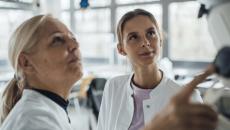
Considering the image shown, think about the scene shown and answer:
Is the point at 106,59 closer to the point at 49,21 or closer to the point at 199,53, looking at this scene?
the point at 199,53

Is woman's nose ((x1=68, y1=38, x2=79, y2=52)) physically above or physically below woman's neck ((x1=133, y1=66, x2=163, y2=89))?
above

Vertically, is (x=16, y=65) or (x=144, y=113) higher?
(x=16, y=65)

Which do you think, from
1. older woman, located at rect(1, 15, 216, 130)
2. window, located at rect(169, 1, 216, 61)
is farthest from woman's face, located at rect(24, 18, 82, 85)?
window, located at rect(169, 1, 216, 61)

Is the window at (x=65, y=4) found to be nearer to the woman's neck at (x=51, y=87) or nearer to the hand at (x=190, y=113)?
the woman's neck at (x=51, y=87)

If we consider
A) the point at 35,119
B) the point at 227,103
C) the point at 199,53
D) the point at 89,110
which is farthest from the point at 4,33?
the point at 227,103

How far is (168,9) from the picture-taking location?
399 centimetres

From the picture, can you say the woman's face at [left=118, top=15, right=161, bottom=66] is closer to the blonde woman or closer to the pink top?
the pink top

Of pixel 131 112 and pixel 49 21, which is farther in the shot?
pixel 131 112

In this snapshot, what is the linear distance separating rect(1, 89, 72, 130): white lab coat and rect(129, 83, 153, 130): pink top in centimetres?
41

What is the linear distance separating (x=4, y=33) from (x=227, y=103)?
3.92 metres

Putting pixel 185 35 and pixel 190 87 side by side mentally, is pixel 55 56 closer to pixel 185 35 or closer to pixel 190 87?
pixel 190 87

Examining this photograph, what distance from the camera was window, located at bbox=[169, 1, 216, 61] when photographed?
152 inches

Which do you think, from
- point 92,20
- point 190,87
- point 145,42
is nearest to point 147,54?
point 145,42

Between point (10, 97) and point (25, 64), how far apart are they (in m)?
0.20
